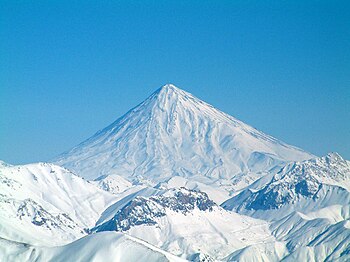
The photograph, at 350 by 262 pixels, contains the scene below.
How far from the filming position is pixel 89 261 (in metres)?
200

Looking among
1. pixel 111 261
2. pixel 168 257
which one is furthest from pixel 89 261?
pixel 168 257

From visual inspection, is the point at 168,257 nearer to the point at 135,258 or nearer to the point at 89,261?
the point at 135,258

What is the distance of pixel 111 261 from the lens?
199875 mm

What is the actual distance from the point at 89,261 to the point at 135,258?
483 inches

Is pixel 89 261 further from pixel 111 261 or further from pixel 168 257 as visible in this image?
pixel 168 257

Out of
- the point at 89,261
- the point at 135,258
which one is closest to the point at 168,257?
the point at 135,258

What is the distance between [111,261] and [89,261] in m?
5.86

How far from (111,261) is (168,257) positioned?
15.3 m

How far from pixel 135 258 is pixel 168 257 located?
8.90 meters

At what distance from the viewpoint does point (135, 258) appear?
200m

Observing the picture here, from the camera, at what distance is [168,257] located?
199m
